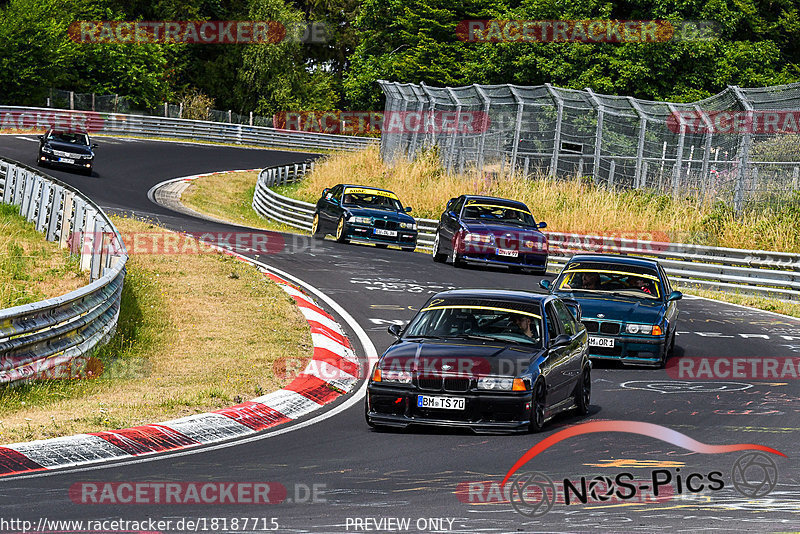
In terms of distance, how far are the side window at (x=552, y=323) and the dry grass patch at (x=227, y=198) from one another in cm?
2463

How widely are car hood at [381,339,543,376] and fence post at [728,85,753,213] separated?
17.3m

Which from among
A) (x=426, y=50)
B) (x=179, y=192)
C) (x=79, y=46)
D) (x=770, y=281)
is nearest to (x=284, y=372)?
(x=770, y=281)

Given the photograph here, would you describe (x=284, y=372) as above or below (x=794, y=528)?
below

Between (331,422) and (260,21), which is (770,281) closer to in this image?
(331,422)

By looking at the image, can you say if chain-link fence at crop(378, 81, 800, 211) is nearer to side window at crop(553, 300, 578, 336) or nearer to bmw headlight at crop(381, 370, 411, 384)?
side window at crop(553, 300, 578, 336)

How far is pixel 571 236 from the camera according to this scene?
28.1 m

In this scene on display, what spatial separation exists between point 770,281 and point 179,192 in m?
24.8

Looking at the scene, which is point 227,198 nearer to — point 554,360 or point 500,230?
point 500,230

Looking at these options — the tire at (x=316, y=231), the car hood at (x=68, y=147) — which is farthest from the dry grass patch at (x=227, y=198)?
the tire at (x=316, y=231)

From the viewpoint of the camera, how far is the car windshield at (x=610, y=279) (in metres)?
16.2

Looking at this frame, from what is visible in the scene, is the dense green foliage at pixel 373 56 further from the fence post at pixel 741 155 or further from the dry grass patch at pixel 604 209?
the fence post at pixel 741 155

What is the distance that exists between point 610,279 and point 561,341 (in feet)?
17.2

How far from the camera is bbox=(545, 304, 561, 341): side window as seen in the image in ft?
A: 38.3

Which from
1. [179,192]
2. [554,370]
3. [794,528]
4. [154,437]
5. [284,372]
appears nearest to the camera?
[794,528]
